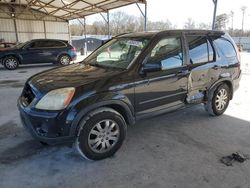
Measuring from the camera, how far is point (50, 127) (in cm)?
285

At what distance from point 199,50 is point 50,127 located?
2.83 metres

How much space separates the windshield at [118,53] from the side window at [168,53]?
21cm

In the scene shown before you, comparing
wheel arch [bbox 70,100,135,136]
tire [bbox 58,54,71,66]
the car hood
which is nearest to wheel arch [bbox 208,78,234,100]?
wheel arch [bbox 70,100,135,136]

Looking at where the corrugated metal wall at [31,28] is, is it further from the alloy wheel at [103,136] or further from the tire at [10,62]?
the alloy wheel at [103,136]

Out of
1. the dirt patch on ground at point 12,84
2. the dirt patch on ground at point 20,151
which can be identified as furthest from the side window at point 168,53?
the dirt patch on ground at point 12,84

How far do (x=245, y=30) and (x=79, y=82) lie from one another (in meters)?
66.6

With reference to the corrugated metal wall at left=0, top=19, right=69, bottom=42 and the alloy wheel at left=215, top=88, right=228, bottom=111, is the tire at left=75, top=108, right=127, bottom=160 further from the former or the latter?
the corrugated metal wall at left=0, top=19, right=69, bottom=42

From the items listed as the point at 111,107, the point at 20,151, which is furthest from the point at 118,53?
the point at 20,151

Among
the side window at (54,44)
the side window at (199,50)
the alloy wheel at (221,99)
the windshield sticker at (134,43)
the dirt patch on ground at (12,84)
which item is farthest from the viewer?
the side window at (54,44)

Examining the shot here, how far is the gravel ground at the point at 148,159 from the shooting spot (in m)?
2.77

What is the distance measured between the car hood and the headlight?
80 mm

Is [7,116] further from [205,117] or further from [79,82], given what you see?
[205,117]

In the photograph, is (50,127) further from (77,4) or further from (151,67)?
(77,4)

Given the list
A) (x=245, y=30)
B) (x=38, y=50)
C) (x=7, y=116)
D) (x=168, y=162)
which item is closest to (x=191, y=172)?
(x=168, y=162)
